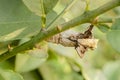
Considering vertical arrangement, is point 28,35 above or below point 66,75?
above

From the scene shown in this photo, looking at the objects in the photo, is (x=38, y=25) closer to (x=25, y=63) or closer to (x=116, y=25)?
(x=116, y=25)

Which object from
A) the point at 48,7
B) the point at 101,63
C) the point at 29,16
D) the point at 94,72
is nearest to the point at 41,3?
the point at 48,7

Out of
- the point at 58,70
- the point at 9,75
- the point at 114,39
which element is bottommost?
the point at 58,70

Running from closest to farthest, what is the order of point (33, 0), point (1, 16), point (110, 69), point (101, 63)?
point (33, 0), point (1, 16), point (110, 69), point (101, 63)

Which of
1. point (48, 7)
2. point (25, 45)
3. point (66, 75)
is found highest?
point (48, 7)

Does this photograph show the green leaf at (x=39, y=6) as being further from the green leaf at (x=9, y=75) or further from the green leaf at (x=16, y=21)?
the green leaf at (x=9, y=75)

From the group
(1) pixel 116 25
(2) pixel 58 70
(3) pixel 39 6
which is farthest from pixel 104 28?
(2) pixel 58 70

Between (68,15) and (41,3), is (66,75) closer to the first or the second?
(68,15)
